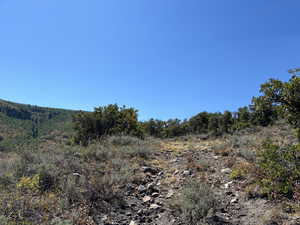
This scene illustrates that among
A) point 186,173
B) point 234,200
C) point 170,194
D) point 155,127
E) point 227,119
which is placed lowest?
point 170,194

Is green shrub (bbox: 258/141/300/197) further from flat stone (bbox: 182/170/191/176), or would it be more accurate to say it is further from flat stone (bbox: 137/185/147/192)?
flat stone (bbox: 137/185/147/192)

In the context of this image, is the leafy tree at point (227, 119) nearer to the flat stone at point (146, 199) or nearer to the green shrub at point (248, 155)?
the green shrub at point (248, 155)

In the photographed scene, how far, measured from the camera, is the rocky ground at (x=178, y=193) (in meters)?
3.83

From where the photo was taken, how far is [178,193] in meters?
5.07

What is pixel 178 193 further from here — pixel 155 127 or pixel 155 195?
pixel 155 127

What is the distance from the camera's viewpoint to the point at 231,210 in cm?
422

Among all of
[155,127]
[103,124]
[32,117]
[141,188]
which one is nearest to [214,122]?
[155,127]

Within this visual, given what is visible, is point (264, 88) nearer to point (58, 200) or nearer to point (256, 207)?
point (256, 207)

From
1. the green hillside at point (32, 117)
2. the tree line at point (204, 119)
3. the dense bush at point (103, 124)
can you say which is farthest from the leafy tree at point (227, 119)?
the green hillside at point (32, 117)

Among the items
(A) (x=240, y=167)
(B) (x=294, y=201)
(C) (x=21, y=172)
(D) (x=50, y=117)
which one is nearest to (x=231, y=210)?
(B) (x=294, y=201)

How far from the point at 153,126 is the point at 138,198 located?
66.4 ft

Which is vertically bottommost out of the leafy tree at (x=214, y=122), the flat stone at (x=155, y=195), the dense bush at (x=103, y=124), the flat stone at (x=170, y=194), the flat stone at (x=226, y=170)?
the flat stone at (x=155, y=195)

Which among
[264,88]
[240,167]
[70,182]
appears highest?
[264,88]

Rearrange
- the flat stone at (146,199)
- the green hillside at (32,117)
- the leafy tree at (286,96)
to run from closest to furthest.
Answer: the leafy tree at (286,96) → the flat stone at (146,199) → the green hillside at (32,117)
